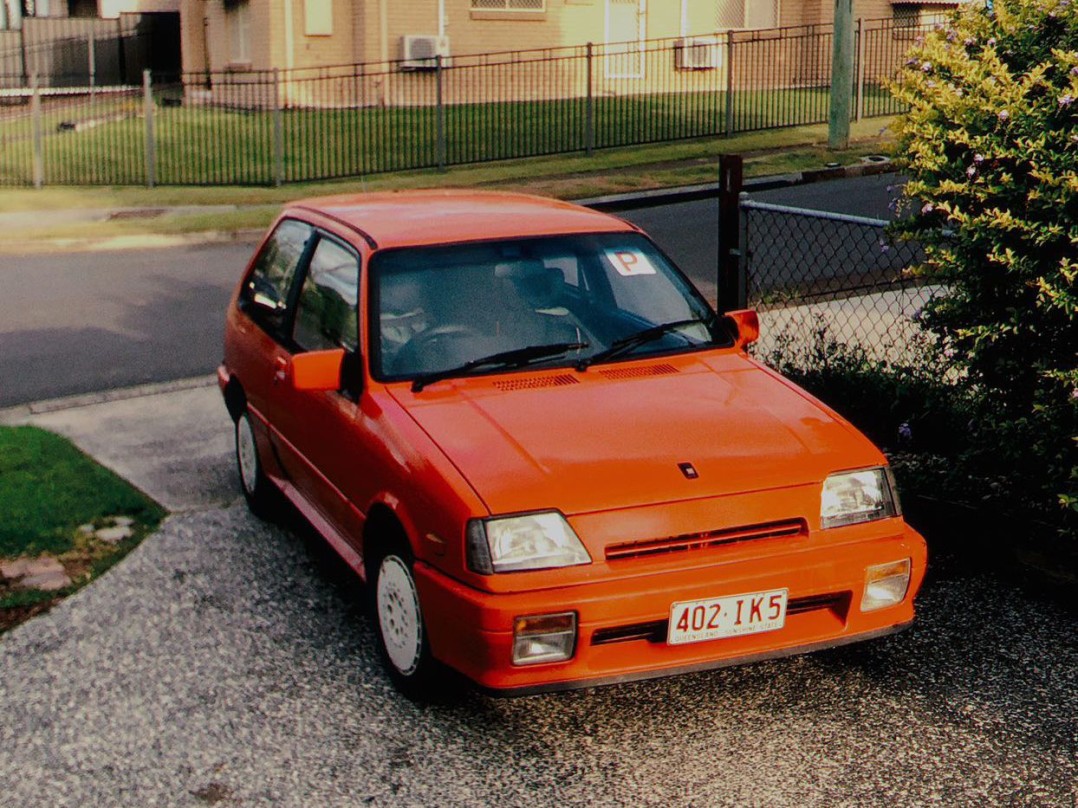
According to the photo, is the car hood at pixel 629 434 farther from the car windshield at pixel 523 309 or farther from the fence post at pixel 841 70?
the fence post at pixel 841 70

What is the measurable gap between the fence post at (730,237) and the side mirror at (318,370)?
10.1 ft

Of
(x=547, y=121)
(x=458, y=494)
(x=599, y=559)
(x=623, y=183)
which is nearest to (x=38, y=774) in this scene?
(x=458, y=494)

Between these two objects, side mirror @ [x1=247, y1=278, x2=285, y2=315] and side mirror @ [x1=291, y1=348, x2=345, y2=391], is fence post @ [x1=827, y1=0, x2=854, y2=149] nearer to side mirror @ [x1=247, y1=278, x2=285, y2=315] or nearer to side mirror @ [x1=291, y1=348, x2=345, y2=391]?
side mirror @ [x1=247, y1=278, x2=285, y2=315]

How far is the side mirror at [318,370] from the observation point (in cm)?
536

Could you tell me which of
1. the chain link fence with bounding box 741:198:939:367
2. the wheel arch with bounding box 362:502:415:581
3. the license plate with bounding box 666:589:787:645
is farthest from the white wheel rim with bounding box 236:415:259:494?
the license plate with bounding box 666:589:787:645

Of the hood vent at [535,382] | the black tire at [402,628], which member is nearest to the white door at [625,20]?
the hood vent at [535,382]

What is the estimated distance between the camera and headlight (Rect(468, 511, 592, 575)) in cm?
450

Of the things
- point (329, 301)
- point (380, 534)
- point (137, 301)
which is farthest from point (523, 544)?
point (137, 301)

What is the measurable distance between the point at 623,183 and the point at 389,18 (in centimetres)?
1106

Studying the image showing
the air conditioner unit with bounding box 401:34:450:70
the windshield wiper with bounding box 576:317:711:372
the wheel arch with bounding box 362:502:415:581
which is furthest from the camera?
the air conditioner unit with bounding box 401:34:450:70

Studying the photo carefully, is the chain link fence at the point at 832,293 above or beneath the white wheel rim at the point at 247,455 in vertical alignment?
above

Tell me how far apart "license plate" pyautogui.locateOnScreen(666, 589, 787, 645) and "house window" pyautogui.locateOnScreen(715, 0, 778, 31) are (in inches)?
1048

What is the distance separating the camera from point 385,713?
497cm

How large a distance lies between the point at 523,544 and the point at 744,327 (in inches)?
69.1
